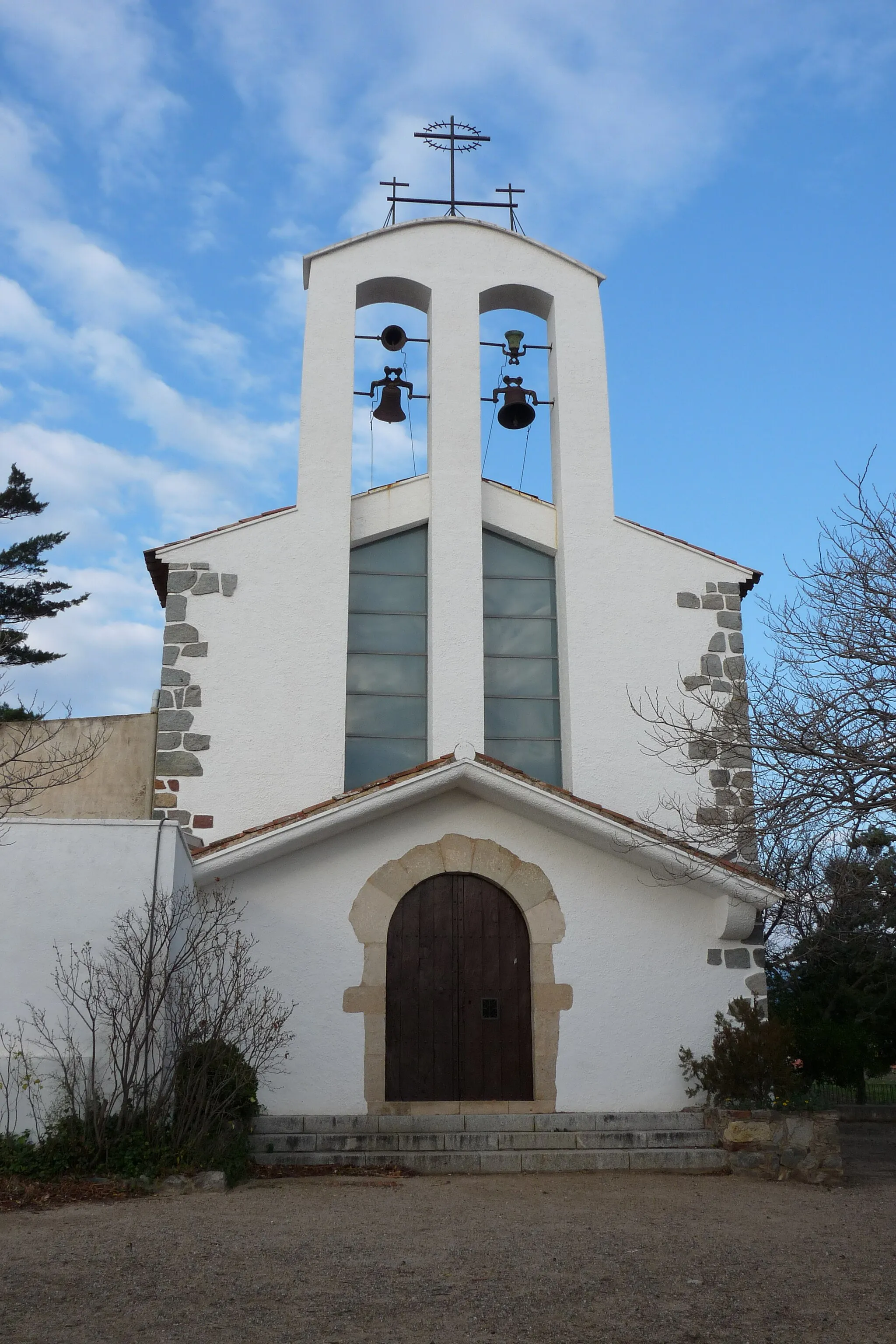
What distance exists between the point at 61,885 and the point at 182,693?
317 cm

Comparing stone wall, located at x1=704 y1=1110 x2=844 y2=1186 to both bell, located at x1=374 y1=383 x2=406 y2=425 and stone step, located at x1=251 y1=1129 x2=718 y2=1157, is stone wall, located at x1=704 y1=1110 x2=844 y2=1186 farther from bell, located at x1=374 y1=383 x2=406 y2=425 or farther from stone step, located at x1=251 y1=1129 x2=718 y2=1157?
bell, located at x1=374 y1=383 x2=406 y2=425

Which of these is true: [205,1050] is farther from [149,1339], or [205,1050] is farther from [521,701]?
[521,701]

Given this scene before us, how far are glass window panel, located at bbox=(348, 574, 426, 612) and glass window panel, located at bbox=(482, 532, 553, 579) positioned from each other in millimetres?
763

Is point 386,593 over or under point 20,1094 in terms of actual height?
over

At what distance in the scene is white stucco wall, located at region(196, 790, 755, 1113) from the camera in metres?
9.17

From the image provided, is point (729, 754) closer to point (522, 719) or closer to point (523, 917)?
point (522, 719)

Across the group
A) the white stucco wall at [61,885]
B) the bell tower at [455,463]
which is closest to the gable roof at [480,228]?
the bell tower at [455,463]

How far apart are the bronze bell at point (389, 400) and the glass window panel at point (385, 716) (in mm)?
3112

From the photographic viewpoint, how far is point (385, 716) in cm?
1143

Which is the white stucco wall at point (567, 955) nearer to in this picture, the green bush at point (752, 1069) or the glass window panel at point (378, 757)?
the green bush at point (752, 1069)

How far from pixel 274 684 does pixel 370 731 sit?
42.8 inches

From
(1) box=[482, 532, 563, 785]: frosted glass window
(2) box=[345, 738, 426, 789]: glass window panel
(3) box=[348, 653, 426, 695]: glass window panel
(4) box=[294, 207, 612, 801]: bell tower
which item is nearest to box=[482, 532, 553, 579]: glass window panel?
(1) box=[482, 532, 563, 785]: frosted glass window

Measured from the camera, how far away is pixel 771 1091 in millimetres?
8820

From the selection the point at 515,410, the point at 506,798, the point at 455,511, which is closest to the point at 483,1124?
the point at 506,798
